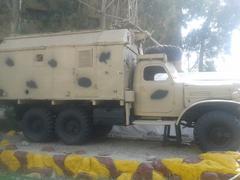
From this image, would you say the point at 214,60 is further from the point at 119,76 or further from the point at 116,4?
the point at 119,76

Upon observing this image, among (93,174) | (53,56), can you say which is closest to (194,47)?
(53,56)

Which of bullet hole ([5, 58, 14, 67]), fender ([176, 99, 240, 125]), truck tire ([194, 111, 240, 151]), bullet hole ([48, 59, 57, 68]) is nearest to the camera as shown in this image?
truck tire ([194, 111, 240, 151])

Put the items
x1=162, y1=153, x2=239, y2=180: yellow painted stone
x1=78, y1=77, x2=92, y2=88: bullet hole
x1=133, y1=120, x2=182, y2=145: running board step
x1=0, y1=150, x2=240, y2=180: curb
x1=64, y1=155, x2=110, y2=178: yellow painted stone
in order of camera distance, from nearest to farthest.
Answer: x1=162, y1=153, x2=239, y2=180: yellow painted stone, x1=0, y1=150, x2=240, y2=180: curb, x1=64, y1=155, x2=110, y2=178: yellow painted stone, x1=133, y1=120, x2=182, y2=145: running board step, x1=78, y1=77, x2=92, y2=88: bullet hole

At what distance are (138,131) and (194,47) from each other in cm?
1830

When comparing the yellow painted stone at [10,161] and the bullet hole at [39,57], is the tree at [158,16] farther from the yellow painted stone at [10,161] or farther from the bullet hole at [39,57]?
the yellow painted stone at [10,161]

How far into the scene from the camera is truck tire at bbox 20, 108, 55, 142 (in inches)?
478

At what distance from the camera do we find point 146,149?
1091cm

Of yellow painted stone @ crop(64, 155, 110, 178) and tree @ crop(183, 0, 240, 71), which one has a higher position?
tree @ crop(183, 0, 240, 71)

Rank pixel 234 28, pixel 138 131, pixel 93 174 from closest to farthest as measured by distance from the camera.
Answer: pixel 93 174 → pixel 138 131 → pixel 234 28

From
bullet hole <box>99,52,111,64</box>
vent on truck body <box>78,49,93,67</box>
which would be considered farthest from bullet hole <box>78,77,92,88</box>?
bullet hole <box>99,52,111,64</box>

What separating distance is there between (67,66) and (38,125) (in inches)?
72.0

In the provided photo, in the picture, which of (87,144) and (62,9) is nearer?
(87,144)

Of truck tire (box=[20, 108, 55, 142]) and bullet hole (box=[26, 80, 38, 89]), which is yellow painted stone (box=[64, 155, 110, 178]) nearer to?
truck tire (box=[20, 108, 55, 142])

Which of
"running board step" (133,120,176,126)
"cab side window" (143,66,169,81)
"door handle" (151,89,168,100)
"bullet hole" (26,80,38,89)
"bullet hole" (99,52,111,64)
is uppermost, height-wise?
"bullet hole" (99,52,111,64)
